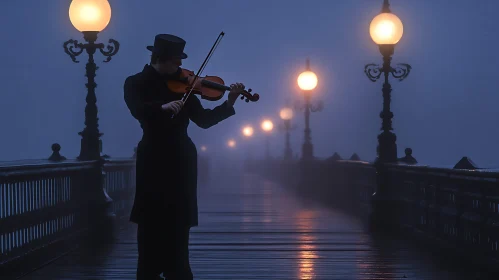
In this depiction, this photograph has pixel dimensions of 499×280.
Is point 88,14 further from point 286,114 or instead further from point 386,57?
point 286,114

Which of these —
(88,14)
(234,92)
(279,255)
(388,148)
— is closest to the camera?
(234,92)

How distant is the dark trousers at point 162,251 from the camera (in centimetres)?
651

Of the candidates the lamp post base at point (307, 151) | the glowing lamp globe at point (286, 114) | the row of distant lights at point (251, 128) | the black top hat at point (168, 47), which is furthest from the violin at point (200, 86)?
the row of distant lights at point (251, 128)

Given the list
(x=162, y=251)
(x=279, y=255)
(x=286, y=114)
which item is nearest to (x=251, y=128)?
(x=286, y=114)

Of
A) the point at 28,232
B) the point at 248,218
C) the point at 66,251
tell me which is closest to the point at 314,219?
the point at 248,218

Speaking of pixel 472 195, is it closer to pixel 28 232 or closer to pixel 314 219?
pixel 28 232

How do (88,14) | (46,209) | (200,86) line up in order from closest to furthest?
(200,86), (46,209), (88,14)

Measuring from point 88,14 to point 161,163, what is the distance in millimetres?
7204

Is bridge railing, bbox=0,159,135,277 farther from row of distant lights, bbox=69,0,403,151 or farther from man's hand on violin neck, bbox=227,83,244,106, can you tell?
man's hand on violin neck, bbox=227,83,244,106

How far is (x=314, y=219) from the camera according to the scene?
56.9 feet

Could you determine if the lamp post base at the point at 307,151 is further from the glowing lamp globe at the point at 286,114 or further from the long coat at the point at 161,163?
the long coat at the point at 161,163

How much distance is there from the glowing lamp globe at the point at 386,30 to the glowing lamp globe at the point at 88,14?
5.06 m

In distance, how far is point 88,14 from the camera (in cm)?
1314

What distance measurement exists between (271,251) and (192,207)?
5090 mm
